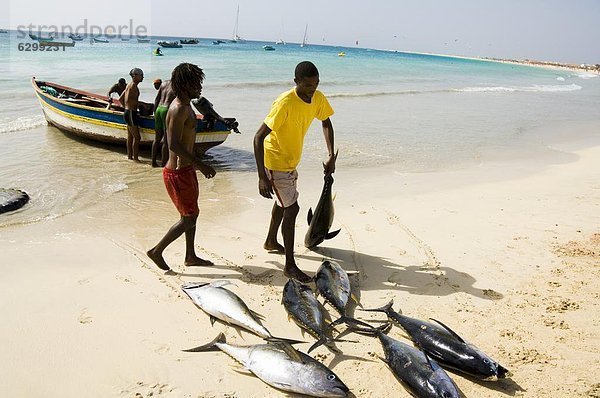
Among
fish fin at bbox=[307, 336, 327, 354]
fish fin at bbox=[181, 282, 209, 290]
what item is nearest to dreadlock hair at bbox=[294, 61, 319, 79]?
fish fin at bbox=[181, 282, 209, 290]

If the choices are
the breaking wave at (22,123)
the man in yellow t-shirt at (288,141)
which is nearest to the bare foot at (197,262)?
the man in yellow t-shirt at (288,141)

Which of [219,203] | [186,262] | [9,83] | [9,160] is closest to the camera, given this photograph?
[186,262]

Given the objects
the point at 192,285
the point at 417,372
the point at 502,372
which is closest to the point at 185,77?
the point at 192,285

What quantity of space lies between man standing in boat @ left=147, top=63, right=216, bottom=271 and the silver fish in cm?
69

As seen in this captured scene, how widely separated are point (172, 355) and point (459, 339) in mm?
2034

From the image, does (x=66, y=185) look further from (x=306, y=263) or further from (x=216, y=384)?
(x=216, y=384)

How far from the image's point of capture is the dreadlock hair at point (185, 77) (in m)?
4.06

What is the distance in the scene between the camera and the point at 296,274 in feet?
15.0

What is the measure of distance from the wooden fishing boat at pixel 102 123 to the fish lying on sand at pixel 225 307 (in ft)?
18.8

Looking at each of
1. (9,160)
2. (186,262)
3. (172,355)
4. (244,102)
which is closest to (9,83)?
(244,102)

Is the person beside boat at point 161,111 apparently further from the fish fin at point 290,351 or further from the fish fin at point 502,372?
the fish fin at point 502,372

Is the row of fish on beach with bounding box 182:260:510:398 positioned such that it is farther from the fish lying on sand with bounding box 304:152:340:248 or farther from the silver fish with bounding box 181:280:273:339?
the fish lying on sand with bounding box 304:152:340:248

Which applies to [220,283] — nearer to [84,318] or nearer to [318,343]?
[84,318]

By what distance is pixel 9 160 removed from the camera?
29.9 feet
